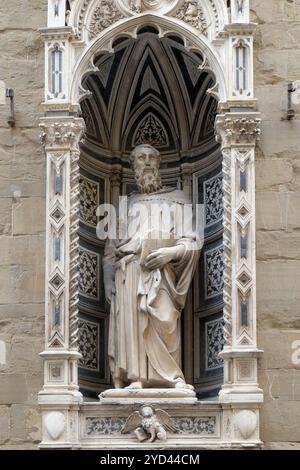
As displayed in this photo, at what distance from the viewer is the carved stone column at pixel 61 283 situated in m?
14.6

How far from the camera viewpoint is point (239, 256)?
1496 cm

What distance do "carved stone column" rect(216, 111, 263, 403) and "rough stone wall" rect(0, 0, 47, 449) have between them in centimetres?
167

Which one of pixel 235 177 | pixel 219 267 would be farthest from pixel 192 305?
pixel 235 177

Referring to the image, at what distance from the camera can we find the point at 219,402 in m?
14.6

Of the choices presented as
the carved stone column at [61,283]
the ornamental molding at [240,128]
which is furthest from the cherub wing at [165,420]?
the ornamental molding at [240,128]

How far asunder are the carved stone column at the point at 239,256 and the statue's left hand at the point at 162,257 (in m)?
0.56

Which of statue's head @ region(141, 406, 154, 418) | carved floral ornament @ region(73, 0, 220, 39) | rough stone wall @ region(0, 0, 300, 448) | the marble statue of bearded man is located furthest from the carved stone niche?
statue's head @ region(141, 406, 154, 418)

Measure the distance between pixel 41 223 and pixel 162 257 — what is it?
114 cm

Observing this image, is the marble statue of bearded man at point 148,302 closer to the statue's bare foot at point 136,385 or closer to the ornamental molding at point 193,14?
the statue's bare foot at point 136,385

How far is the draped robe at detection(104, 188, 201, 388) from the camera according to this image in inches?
594

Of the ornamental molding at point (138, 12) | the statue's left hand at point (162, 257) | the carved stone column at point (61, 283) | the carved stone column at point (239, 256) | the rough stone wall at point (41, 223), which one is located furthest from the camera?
the ornamental molding at point (138, 12)

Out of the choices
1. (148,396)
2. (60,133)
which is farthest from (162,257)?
(60,133)

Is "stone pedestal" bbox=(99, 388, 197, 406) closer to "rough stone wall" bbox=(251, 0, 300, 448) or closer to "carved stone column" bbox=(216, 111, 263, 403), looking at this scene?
"carved stone column" bbox=(216, 111, 263, 403)

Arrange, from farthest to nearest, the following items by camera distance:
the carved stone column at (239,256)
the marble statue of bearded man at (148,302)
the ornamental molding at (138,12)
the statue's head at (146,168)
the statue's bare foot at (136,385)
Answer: the statue's head at (146,168) < the ornamental molding at (138,12) < the marble statue of bearded man at (148,302) < the statue's bare foot at (136,385) < the carved stone column at (239,256)
